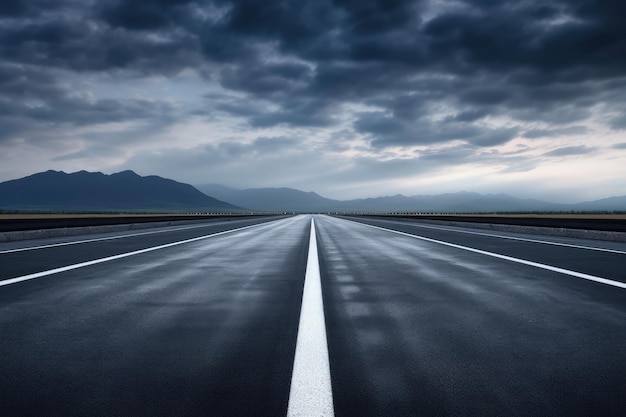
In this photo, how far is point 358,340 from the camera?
5000 mm

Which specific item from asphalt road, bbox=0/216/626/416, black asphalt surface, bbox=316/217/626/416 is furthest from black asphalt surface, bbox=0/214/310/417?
black asphalt surface, bbox=316/217/626/416

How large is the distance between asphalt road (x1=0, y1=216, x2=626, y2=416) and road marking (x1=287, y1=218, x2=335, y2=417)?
70 millimetres

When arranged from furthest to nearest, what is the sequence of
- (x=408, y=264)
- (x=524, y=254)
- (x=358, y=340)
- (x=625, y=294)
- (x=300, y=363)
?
1. (x=524, y=254)
2. (x=408, y=264)
3. (x=625, y=294)
4. (x=358, y=340)
5. (x=300, y=363)

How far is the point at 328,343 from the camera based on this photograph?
488cm

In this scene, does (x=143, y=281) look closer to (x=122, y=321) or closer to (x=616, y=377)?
(x=122, y=321)

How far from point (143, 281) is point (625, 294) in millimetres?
7305

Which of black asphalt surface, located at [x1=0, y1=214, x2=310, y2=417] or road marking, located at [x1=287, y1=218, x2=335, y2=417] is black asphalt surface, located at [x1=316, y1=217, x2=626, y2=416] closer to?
road marking, located at [x1=287, y1=218, x2=335, y2=417]

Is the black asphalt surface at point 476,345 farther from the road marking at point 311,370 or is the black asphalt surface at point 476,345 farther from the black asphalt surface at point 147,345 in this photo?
the black asphalt surface at point 147,345


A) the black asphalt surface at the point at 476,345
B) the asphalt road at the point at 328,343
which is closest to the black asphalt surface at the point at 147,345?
the asphalt road at the point at 328,343

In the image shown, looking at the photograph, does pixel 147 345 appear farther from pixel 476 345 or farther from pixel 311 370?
pixel 476 345

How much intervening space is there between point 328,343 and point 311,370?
0.85 m

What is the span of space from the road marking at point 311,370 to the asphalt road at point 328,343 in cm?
7

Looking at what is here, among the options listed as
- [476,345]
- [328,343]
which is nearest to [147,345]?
[328,343]

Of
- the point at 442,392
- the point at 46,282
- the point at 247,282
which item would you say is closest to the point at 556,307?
the point at 442,392
